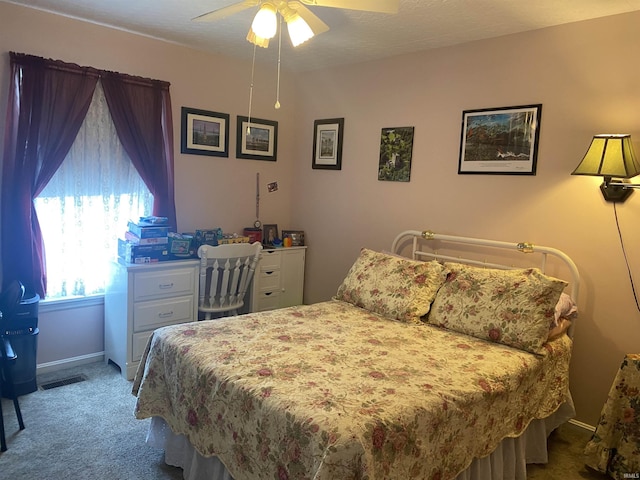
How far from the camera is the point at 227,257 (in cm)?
345

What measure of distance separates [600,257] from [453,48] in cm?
168

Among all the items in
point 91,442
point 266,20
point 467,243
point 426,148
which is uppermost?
point 266,20

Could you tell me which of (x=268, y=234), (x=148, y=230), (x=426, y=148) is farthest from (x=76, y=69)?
(x=426, y=148)

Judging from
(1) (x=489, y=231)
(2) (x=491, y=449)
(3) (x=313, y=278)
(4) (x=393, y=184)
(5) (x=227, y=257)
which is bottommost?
(2) (x=491, y=449)

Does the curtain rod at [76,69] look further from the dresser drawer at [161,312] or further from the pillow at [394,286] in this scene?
the pillow at [394,286]

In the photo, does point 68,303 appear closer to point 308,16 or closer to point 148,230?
point 148,230

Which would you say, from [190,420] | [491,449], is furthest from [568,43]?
[190,420]

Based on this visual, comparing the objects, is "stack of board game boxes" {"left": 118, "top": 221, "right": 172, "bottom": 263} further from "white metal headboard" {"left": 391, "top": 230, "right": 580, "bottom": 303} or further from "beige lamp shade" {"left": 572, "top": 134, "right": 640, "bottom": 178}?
"beige lamp shade" {"left": 572, "top": 134, "right": 640, "bottom": 178}

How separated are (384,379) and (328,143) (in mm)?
2601

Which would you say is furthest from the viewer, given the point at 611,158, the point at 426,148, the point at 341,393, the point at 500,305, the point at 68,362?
the point at 426,148

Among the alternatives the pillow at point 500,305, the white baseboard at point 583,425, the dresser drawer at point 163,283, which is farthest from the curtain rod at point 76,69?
the white baseboard at point 583,425

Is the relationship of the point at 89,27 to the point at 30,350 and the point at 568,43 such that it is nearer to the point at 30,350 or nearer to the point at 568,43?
the point at 30,350

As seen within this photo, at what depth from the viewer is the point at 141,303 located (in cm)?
318

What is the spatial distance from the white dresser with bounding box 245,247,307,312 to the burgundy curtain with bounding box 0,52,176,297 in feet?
4.68
